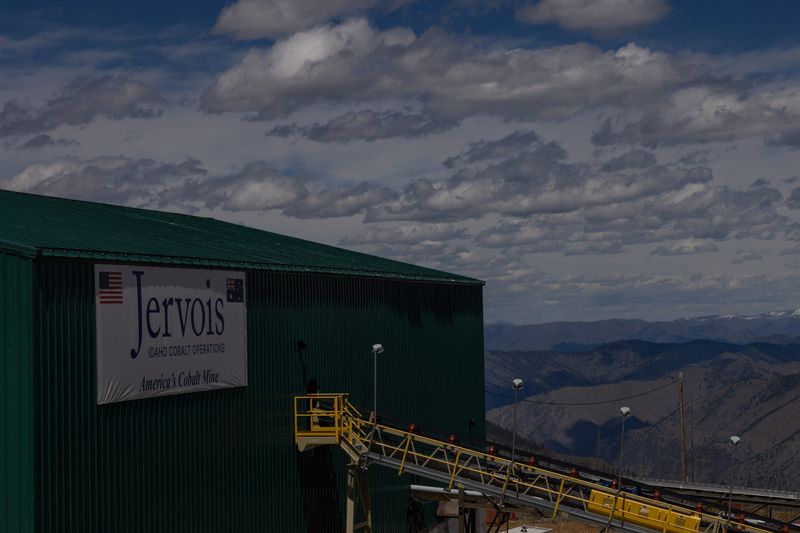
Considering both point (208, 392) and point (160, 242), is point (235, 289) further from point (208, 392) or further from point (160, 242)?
point (208, 392)

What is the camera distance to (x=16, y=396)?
2798 centimetres

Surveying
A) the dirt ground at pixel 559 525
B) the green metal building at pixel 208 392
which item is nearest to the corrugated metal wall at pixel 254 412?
the green metal building at pixel 208 392

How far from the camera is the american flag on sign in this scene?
3041cm

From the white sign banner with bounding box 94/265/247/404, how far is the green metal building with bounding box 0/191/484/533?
0.38m

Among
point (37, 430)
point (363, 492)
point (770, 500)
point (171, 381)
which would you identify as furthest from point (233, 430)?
point (770, 500)

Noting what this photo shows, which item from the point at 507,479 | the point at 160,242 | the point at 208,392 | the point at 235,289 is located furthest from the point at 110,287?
the point at 507,479

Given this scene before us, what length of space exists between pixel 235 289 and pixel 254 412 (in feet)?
14.3

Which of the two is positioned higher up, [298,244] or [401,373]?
[298,244]

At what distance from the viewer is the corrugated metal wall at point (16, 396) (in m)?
27.8

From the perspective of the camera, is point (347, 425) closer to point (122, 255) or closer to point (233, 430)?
point (233, 430)

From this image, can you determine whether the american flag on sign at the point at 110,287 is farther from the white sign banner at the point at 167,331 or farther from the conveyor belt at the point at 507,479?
the conveyor belt at the point at 507,479

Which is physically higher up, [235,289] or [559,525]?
[235,289]

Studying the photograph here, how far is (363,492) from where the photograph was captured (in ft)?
134

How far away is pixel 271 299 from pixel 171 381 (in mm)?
6873
